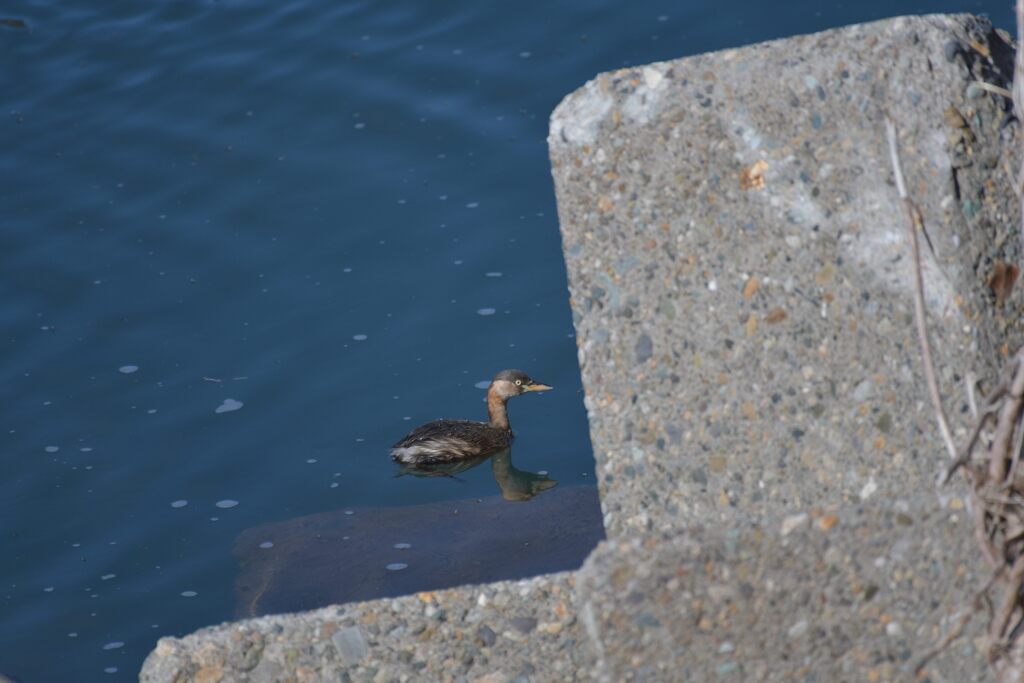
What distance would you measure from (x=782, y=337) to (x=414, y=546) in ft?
16.1

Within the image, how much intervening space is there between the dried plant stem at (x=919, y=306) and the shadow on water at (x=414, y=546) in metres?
3.88

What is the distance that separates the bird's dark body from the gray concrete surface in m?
5.69

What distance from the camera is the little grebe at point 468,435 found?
835 centimetres

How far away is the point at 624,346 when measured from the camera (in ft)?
8.78

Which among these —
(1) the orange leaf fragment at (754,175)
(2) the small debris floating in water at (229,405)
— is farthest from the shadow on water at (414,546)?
(1) the orange leaf fragment at (754,175)

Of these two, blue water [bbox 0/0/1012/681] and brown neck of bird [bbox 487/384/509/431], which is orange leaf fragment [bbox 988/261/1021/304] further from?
brown neck of bird [bbox 487/384/509/431]

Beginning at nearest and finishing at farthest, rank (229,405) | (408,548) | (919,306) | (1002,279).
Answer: (919,306), (1002,279), (408,548), (229,405)

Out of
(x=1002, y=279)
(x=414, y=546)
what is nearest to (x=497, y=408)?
(x=414, y=546)

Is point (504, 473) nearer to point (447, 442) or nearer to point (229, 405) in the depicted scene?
point (447, 442)

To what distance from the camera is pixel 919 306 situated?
245cm

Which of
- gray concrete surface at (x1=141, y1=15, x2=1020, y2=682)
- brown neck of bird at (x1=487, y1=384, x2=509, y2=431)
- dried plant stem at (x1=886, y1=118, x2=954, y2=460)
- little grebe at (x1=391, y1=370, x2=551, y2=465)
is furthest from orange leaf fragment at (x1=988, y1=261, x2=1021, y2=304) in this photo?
brown neck of bird at (x1=487, y1=384, x2=509, y2=431)

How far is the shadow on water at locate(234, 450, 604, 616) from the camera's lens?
6609 millimetres

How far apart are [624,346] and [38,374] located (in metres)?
7.63

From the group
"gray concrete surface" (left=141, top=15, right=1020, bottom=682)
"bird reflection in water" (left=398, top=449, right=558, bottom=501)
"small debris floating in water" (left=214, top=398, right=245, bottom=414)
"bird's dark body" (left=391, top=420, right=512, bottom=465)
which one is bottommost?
"bird reflection in water" (left=398, top=449, right=558, bottom=501)
